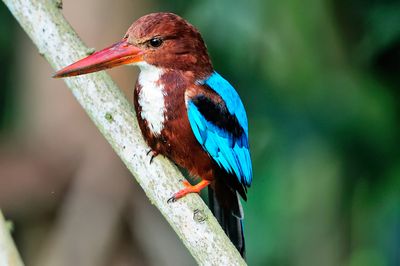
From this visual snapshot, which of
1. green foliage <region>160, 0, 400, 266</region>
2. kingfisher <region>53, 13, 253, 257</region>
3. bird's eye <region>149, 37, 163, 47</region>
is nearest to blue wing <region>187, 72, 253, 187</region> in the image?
kingfisher <region>53, 13, 253, 257</region>

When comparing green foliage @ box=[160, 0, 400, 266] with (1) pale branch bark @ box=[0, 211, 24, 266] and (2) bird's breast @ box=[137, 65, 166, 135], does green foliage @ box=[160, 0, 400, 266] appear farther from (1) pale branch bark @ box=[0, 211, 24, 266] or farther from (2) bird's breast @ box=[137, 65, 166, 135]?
(1) pale branch bark @ box=[0, 211, 24, 266]

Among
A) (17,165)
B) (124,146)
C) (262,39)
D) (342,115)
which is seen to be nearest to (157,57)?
(124,146)

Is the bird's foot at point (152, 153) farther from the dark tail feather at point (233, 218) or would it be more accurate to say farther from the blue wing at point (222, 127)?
the dark tail feather at point (233, 218)

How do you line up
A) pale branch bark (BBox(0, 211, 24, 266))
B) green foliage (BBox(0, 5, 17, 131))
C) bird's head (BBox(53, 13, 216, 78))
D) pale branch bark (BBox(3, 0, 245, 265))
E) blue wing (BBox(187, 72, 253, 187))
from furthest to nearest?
green foliage (BBox(0, 5, 17, 131)), blue wing (BBox(187, 72, 253, 187)), bird's head (BBox(53, 13, 216, 78)), pale branch bark (BBox(3, 0, 245, 265)), pale branch bark (BBox(0, 211, 24, 266))

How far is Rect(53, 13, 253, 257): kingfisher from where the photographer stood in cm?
276

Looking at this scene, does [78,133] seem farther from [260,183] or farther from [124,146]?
[124,146]

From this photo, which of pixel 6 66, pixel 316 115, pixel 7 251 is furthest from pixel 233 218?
pixel 6 66

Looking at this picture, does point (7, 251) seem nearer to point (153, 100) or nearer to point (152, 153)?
point (152, 153)

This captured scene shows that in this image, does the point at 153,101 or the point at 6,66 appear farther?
the point at 6,66

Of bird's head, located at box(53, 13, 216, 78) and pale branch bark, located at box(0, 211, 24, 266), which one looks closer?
pale branch bark, located at box(0, 211, 24, 266)

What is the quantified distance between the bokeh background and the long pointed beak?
1721mm

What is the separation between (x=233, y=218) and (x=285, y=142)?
57.0 inches

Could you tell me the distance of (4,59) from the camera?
18.7 ft

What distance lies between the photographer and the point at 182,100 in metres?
2.84
